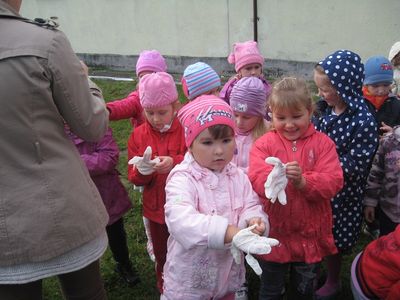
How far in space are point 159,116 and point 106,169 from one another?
0.48 metres

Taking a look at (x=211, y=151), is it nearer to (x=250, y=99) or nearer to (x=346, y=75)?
(x=250, y=99)

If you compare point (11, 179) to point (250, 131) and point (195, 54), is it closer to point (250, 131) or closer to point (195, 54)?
point (250, 131)

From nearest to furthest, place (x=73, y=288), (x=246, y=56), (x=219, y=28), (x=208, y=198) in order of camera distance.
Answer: (x=73, y=288), (x=208, y=198), (x=246, y=56), (x=219, y=28)

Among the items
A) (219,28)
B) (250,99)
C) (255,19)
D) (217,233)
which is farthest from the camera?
(219,28)

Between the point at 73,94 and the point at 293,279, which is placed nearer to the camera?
the point at 73,94

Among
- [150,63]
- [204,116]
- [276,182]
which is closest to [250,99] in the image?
[204,116]

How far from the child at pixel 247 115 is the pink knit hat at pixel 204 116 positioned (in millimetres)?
611

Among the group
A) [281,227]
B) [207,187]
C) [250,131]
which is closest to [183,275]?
[207,187]

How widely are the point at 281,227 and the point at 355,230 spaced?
2.06 ft

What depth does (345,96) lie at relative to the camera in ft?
8.03

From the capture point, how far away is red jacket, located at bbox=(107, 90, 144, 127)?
10.8ft

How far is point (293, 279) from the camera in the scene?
241 centimetres

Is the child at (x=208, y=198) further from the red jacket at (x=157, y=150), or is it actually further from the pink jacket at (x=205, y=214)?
the red jacket at (x=157, y=150)

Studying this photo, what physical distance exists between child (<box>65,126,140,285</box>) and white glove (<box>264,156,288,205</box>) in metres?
1.16
